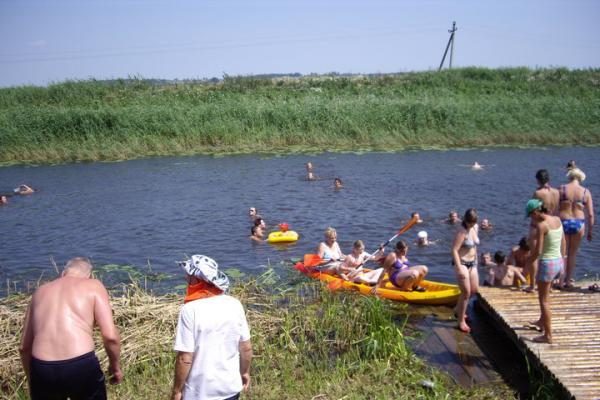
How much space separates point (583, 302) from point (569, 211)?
1.22 meters

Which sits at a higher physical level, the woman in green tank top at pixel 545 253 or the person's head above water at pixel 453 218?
the woman in green tank top at pixel 545 253

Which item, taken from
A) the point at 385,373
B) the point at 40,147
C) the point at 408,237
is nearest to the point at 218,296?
the point at 385,373

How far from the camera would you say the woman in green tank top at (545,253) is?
6176 mm

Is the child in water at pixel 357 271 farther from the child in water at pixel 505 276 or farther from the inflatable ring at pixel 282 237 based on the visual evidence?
the inflatable ring at pixel 282 237

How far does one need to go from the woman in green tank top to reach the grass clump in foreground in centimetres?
95

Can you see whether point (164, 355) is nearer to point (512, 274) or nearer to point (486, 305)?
point (486, 305)

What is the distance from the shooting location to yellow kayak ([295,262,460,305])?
27.4 feet

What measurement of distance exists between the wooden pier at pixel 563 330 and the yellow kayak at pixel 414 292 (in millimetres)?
544

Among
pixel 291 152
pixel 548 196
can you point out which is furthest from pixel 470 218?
pixel 291 152

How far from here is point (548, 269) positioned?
6273 mm

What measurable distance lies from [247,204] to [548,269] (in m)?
11.7

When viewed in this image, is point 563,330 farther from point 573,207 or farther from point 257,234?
point 257,234

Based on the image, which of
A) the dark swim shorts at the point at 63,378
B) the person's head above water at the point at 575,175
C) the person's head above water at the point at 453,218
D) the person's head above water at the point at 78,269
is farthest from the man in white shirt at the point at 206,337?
the person's head above water at the point at 453,218

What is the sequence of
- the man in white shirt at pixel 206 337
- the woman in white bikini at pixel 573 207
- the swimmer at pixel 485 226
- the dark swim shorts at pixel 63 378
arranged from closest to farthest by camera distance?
the man in white shirt at pixel 206 337, the dark swim shorts at pixel 63 378, the woman in white bikini at pixel 573 207, the swimmer at pixel 485 226
